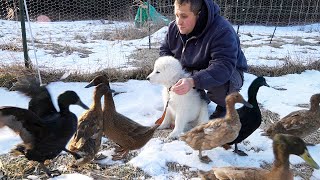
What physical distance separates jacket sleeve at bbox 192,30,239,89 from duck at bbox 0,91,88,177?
1.41 m

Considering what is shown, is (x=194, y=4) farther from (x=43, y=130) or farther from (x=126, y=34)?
(x=126, y=34)

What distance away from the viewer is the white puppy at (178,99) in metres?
4.37

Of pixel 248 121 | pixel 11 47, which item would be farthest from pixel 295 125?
pixel 11 47

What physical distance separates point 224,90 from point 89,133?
190 centimetres

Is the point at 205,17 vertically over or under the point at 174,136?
over

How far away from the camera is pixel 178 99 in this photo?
4.38 meters

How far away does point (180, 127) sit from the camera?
440cm

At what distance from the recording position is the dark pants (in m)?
4.61

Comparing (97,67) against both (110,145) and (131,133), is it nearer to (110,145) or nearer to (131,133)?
(110,145)

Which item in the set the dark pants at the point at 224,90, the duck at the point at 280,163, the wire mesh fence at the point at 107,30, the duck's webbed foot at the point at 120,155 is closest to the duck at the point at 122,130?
the duck's webbed foot at the point at 120,155

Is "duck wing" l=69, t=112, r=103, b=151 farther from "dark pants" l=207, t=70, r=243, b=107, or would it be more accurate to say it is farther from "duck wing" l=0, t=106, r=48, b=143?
"dark pants" l=207, t=70, r=243, b=107

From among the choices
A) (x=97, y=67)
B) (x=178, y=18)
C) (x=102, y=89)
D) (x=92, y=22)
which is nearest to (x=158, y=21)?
(x=92, y=22)

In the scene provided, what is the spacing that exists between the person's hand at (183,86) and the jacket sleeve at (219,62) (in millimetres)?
100

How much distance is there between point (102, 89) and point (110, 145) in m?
0.80
